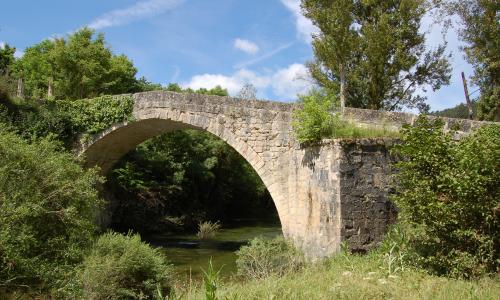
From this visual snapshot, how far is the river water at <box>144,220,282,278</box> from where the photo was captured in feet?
35.4

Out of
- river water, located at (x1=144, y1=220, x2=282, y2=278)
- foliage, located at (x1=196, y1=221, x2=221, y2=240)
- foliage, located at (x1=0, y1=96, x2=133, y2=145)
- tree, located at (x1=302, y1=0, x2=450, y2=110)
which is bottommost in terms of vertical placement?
river water, located at (x1=144, y1=220, x2=282, y2=278)

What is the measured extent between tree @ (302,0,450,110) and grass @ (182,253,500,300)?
8873mm

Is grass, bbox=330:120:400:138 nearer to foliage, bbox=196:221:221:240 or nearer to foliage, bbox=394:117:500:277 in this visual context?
foliage, bbox=394:117:500:277

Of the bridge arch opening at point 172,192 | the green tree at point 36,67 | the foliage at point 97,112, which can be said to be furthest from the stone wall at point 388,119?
the green tree at point 36,67

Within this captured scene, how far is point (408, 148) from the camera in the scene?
19.6 feet

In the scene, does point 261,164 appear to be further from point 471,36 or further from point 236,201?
point 236,201

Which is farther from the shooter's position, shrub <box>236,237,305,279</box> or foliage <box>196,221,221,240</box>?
foliage <box>196,221,221,240</box>

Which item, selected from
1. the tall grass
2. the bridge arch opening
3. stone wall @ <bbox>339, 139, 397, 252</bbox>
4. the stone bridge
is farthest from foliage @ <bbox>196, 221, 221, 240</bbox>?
the tall grass

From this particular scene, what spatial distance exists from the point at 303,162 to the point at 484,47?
9.12m

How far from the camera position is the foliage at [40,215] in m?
6.29

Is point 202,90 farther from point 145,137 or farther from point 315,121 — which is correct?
point 315,121

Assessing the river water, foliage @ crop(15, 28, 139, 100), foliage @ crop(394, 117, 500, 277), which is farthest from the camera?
foliage @ crop(15, 28, 139, 100)

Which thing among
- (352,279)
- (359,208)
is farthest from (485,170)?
(359,208)

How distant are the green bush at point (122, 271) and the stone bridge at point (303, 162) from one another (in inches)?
106
